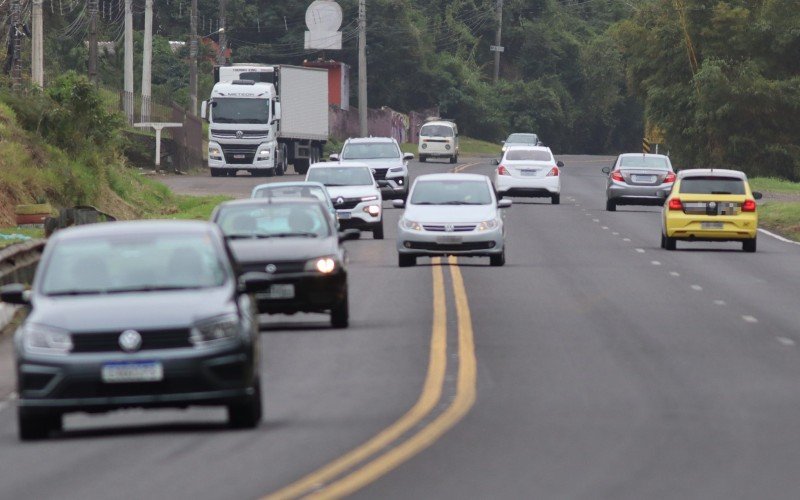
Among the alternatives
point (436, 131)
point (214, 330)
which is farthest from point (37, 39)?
point (214, 330)

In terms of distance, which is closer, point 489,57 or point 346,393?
point 346,393

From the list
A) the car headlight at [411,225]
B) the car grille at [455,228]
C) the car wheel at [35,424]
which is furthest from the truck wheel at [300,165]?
the car wheel at [35,424]

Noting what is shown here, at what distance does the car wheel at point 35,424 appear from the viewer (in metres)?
12.6

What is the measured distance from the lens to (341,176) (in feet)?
122

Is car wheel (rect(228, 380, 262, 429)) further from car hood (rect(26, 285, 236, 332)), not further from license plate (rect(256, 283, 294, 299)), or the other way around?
license plate (rect(256, 283, 294, 299))

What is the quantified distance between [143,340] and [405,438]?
193 cm

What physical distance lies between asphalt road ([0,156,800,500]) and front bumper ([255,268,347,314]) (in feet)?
1.18

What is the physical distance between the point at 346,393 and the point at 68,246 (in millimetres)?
3078

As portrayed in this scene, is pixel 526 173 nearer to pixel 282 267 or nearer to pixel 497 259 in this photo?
pixel 497 259

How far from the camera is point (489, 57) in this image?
132375 mm

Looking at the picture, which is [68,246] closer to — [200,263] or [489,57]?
[200,263]

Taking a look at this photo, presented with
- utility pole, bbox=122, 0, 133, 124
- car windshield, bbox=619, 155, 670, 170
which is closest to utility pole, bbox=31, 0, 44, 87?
utility pole, bbox=122, 0, 133, 124

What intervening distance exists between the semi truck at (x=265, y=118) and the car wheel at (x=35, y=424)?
1980 inches

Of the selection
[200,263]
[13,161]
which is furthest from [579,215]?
Answer: [200,263]
